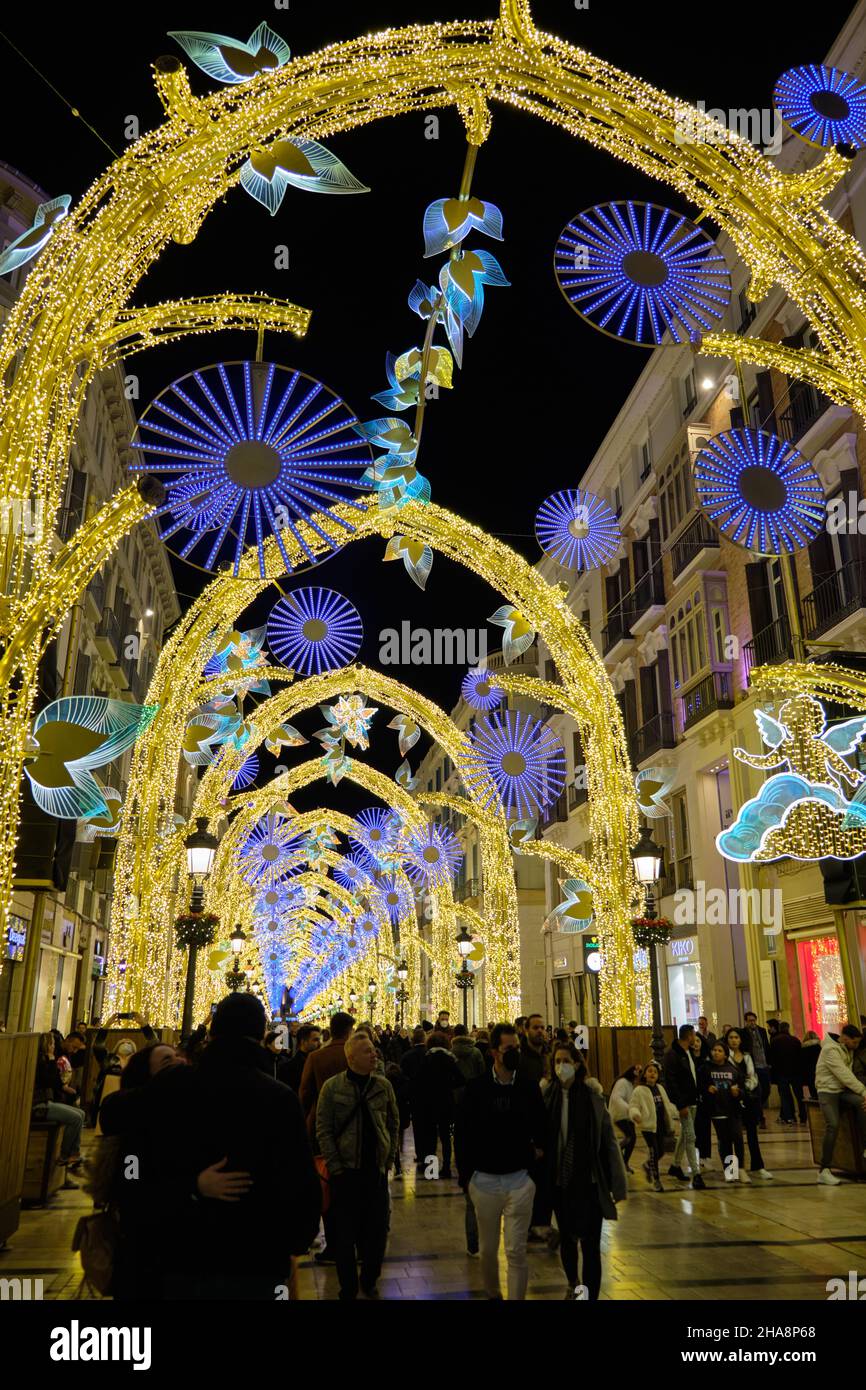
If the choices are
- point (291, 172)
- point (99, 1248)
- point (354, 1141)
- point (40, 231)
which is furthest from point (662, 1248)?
point (40, 231)

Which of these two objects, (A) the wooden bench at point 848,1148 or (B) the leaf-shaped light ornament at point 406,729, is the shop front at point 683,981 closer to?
(B) the leaf-shaped light ornament at point 406,729

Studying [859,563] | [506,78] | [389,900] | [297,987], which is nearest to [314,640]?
[859,563]

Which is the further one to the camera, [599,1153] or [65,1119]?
[65,1119]

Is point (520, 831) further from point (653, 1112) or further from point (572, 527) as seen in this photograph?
point (653, 1112)

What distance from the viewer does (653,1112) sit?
1192cm

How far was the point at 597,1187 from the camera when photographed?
675cm

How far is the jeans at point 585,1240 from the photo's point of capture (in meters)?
6.52

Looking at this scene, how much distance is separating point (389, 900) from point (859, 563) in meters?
30.0

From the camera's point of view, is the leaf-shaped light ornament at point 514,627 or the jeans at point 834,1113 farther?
the leaf-shaped light ornament at point 514,627

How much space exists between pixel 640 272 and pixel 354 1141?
7.14 m

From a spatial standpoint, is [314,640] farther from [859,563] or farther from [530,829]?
[859,563]

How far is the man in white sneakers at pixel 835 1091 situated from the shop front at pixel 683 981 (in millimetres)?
14401

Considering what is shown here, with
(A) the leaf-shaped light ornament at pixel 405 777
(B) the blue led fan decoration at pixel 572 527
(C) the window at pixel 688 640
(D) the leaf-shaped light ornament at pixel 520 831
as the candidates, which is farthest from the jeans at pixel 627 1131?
(A) the leaf-shaped light ornament at pixel 405 777

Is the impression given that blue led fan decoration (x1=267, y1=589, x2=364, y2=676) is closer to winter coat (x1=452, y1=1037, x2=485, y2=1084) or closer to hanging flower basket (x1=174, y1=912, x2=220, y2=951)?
hanging flower basket (x1=174, y1=912, x2=220, y2=951)
